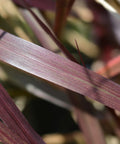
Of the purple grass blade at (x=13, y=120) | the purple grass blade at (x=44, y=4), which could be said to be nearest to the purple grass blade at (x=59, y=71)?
the purple grass blade at (x=13, y=120)

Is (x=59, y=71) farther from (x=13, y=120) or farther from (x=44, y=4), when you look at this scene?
(x=44, y=4)

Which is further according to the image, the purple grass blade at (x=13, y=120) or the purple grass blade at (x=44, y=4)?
the purple grass blade at (x=44, y=4)

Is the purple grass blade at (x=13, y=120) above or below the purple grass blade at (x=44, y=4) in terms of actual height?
below

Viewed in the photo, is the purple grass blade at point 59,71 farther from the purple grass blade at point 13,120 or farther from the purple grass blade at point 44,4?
the purple grass blade at point 44,4

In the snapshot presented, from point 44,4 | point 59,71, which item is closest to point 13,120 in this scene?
point 59,71

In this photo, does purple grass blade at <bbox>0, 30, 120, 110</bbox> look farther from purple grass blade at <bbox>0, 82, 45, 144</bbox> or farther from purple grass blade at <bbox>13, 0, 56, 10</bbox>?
purple grass blade at <bbox>13, 0, 56, 10</bbox>

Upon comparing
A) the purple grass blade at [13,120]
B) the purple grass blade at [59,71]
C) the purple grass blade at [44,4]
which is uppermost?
the purple grass blade at [59,71]

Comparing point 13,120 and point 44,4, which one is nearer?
point 13,120
